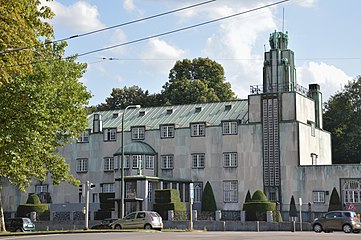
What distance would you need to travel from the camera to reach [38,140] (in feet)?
137

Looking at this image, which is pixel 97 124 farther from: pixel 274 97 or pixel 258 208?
pixel 258 208

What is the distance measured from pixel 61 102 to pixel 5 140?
6.06 meters

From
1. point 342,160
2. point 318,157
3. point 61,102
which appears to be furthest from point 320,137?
point 61,102

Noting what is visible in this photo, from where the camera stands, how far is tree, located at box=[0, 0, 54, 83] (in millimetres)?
29547

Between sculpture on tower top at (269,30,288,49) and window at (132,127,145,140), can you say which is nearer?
sculpture on tower top at (269,30,288,49)

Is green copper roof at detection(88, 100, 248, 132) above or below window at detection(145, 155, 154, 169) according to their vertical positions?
above

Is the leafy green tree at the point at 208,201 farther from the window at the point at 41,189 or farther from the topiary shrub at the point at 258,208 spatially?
the window at the point at 41,189

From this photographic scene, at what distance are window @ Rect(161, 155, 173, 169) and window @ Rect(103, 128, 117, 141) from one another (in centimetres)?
683

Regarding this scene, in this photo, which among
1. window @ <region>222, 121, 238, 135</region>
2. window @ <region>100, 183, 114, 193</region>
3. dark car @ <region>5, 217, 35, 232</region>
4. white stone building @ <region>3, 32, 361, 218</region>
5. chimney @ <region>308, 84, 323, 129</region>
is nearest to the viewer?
dark car @ <region>5, 217, 35, 232</region>

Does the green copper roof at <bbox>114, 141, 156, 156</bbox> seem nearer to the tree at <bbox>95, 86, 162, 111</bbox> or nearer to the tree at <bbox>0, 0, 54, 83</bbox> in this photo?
the tree at <bbox>95, 86, 162, 111</bbox>

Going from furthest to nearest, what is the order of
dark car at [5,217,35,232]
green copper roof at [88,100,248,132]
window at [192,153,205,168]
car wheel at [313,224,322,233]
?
1. green copper roof at [88,100,248,132]
2. window at [192,153,205,168]
3. dark car at [5,217,35,232]
4. car wheel at [313,224,322,233]

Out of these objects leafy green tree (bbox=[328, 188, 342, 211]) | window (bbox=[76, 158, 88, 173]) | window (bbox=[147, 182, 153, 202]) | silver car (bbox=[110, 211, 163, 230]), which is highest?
window (bbox=[76, 158, 88, 173])

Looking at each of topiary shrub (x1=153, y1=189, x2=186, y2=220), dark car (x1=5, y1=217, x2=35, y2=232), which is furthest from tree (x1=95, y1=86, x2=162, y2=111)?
dark car (x1=5, y1=217, x2=35, y2=232)

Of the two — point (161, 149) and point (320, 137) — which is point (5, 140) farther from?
point (320, 137)
